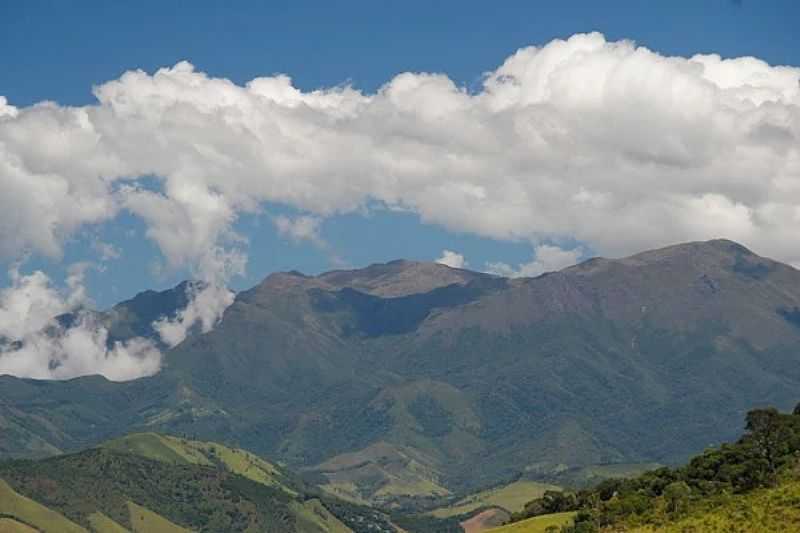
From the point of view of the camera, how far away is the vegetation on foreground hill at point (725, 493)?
14675 centimetres

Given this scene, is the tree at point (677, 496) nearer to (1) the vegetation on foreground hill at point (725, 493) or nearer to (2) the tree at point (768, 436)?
(1) the vegetation on foreground hill at point (725, 493)

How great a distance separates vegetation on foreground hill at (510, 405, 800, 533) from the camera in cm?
14675

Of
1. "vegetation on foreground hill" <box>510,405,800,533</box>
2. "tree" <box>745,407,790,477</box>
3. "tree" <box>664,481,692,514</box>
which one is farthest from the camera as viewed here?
"tree" <box>745,407,790,477</box>

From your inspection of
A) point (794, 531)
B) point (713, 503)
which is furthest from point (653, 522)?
point (794, 531)

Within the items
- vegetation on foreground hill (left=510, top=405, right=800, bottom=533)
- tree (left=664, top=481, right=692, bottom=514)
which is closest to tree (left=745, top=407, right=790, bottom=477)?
vegetation on foreground hill (left=510, top=405, right=800, bottom=533)

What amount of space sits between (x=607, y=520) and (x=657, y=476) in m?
29.0

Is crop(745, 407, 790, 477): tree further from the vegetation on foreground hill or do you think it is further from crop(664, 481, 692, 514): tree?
crop(664, 481, 692, 514): tree

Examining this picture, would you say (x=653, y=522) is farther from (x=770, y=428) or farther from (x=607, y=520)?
(x=770, y=428)

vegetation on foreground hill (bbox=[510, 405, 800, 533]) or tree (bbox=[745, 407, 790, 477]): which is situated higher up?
tree (bbox=[745, 407, 790, 477])

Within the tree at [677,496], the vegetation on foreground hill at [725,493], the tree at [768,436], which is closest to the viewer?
the vegetation on foreground hill at [725,493]

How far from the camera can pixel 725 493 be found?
167000 millimetres

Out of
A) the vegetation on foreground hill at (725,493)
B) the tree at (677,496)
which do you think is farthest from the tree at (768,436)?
the tree at (677,496)

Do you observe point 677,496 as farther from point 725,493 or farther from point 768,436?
point 768,436

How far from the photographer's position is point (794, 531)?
135125mm
